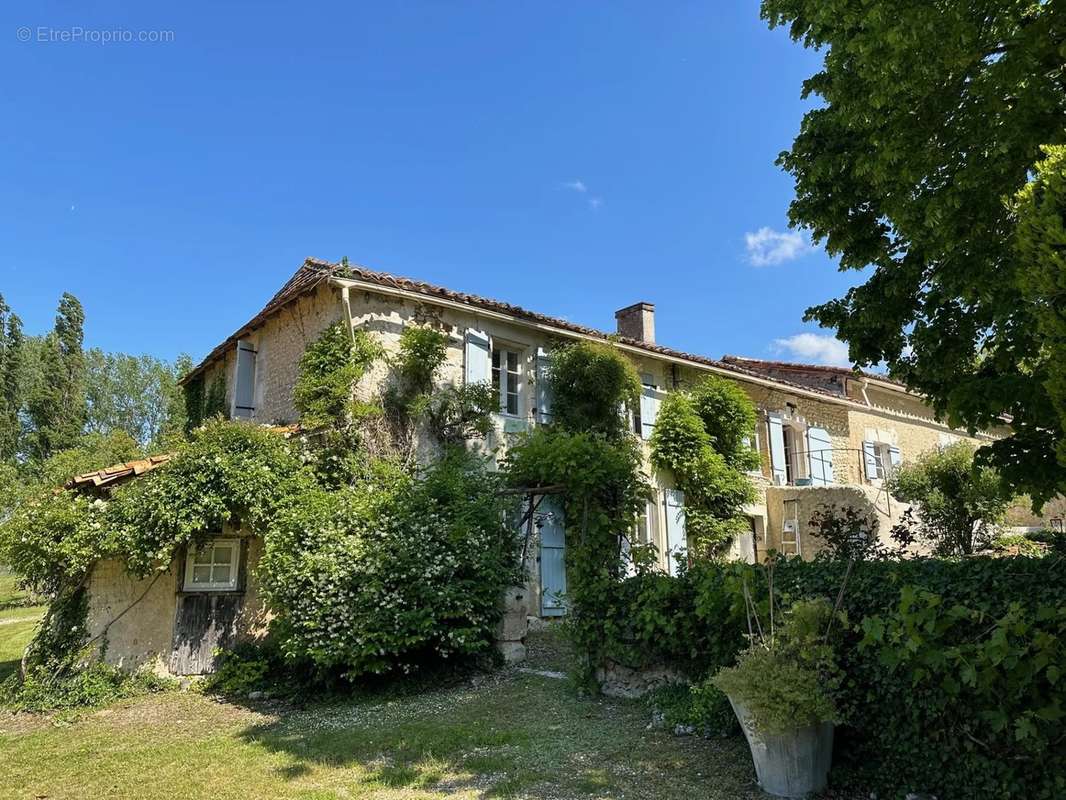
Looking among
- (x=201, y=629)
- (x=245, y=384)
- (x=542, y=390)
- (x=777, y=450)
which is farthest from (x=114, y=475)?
(x=777, y=450)

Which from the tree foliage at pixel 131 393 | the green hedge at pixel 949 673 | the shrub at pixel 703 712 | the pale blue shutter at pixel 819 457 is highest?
the tree foliage at pixel 131 393

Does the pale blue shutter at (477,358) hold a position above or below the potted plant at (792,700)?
above

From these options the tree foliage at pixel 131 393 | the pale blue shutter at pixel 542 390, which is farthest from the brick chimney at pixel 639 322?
the tree foliage at pixel 131 393

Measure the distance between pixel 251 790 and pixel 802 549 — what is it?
14320 millimetres

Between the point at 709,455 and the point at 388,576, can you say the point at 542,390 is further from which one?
the point at 388,576

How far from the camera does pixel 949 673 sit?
3.67m

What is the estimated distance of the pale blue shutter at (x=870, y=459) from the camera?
66.0 ft

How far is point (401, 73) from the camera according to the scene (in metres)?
10.4

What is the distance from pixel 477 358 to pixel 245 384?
4.81 meters

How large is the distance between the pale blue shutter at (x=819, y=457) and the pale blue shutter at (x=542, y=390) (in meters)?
8.95

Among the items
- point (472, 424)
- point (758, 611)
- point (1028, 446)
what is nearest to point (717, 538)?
point (472, 424)

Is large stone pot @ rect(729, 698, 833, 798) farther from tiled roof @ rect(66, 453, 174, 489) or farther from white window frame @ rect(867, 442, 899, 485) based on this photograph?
white window frame @ rect(867, 442, 899, 485)

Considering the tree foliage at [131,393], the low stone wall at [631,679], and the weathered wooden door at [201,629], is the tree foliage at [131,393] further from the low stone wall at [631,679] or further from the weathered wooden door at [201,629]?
the low stone wall at [631,679]

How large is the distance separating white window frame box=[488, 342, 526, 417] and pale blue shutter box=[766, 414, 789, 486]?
7717mm
